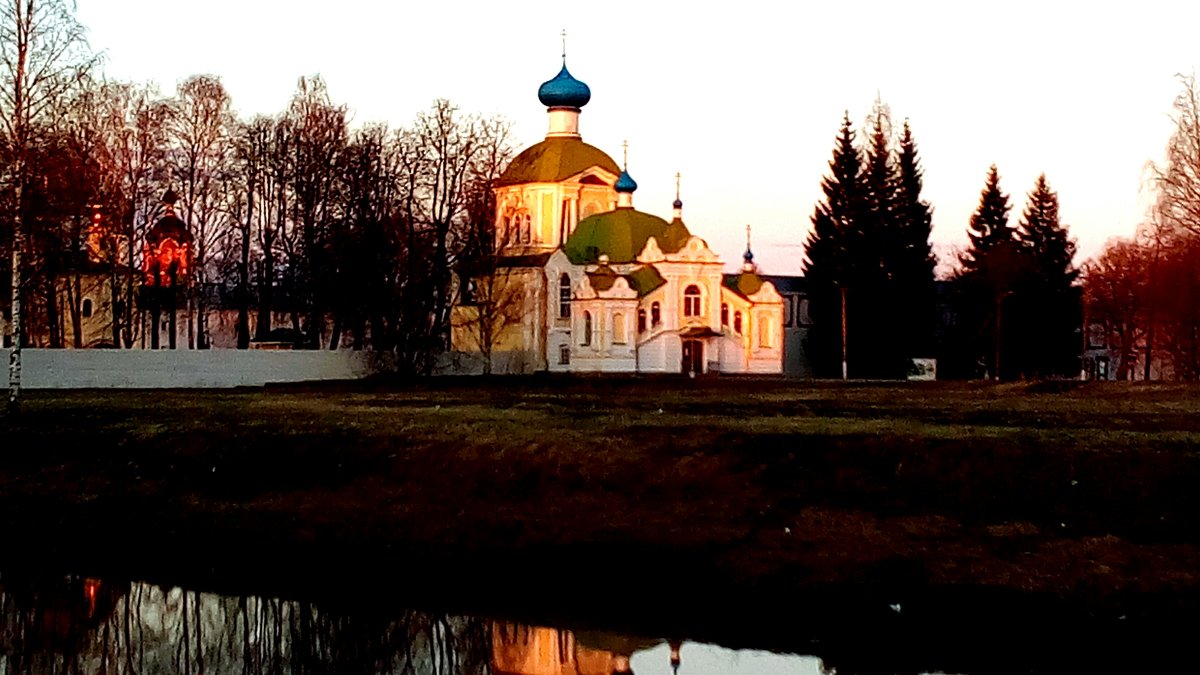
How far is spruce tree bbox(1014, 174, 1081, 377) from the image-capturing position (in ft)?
247

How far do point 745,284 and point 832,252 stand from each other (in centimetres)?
415

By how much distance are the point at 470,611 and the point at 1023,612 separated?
6.57 meters

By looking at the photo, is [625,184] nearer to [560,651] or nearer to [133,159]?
[133,159]

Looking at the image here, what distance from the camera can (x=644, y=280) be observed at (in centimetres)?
7138

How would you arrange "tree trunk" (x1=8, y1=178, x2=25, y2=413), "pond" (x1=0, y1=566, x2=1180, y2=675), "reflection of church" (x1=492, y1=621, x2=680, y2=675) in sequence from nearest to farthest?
"pond" (x1=0, y1=566, x2=1180, y2=675) → "reflection of church" (x1=492, y1=621, x2=680, y2=675) → "tree trunk" (x1=8, y1=178, x2=25, y2=413)

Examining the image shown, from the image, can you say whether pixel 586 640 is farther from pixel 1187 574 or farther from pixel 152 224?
pixel 152 224

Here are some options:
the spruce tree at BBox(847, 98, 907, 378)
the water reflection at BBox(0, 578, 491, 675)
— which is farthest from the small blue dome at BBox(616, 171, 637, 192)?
the water reflection at BBox(0, 578, 491, 675)

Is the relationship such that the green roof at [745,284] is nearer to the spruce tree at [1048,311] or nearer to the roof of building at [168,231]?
the spruce tree at [1048,311]

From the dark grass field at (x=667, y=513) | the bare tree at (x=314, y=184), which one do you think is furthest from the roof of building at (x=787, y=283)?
the dark grass field at (x=667, y=513)

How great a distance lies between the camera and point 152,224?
62.4 m

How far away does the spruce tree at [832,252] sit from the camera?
73438 mm

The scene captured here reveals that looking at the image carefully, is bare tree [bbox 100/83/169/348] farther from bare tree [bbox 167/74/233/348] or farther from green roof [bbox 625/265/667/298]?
green roof [bbox 625/265/667/298]

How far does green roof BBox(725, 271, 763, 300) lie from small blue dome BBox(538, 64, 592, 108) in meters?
10.8

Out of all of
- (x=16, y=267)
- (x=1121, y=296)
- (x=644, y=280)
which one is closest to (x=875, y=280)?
(x=644, y=280)
